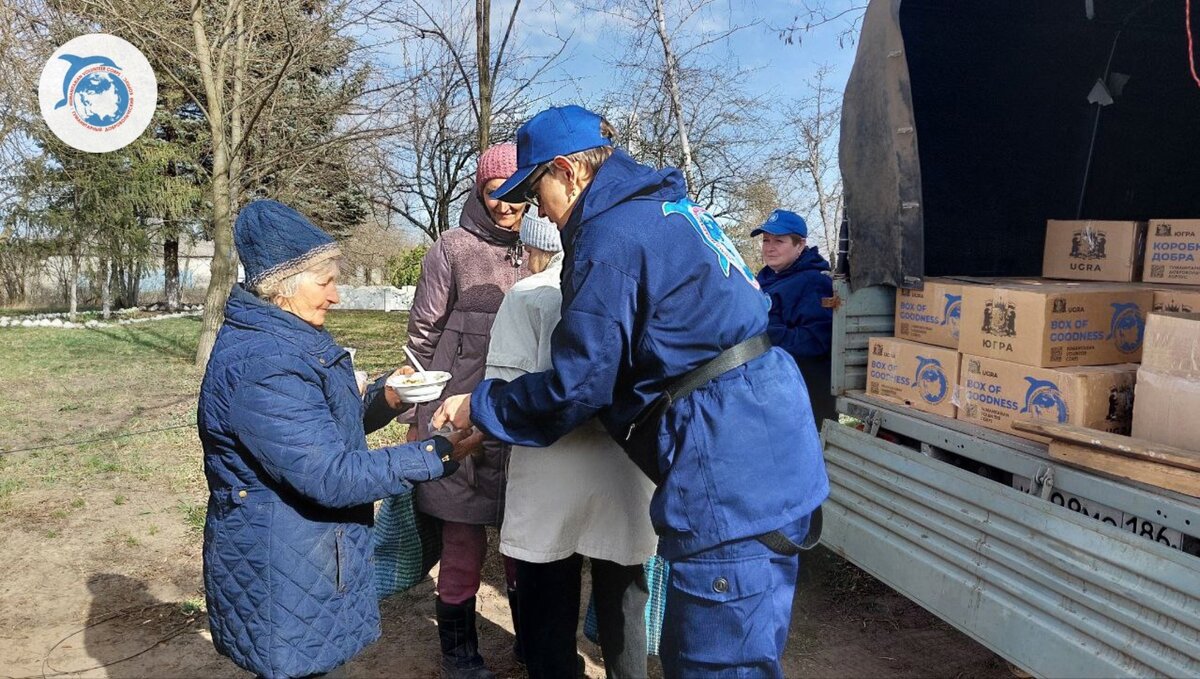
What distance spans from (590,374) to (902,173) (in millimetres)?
2012

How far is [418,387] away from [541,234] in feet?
2.00

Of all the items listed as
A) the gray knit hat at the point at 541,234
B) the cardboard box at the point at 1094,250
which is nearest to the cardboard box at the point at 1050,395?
the cardboard box at the point at 1094,250

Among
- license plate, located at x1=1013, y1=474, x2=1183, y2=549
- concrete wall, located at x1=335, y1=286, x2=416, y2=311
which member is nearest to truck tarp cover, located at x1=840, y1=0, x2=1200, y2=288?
license plate, located at x1=1013, y1=474, x2=1183, y2=549

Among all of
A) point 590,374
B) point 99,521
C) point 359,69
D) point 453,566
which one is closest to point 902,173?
point 590,374

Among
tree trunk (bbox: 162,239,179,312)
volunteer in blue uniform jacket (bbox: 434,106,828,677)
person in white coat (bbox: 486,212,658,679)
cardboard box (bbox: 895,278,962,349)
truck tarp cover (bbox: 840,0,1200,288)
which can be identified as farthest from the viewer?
tree trunk (bbox: 162,239,179,312)

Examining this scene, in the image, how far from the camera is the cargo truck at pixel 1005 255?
213 cm

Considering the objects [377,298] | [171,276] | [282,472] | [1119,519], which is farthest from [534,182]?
[171,276]

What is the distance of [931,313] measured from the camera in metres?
3.30

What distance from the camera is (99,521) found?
5199 millimetres

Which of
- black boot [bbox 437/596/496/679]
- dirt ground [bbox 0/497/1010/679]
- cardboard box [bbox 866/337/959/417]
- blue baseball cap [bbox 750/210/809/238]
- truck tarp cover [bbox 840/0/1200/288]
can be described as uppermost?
truck tarp cover [bbox 840/0/1200/288]

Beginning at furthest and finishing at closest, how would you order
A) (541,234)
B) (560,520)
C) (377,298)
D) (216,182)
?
(377,298) < (216,182) < (541,234) < (560,520)

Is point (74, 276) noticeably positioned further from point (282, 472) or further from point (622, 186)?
point (622, 186)

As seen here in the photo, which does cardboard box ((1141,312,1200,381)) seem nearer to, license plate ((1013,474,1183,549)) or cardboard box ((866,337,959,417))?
license plate ((1013,474,1183,549))

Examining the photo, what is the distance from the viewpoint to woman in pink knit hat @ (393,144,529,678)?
116 inches
